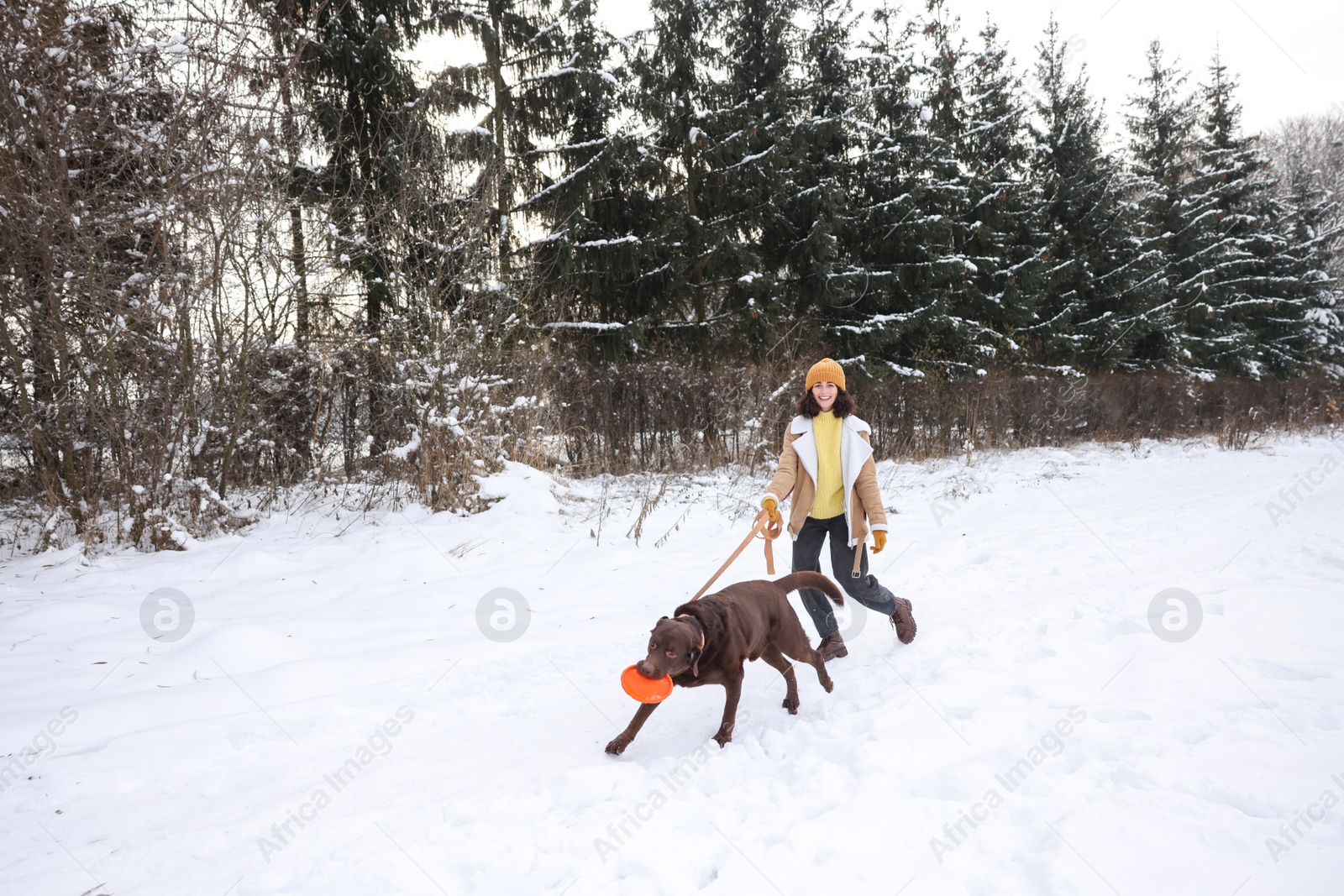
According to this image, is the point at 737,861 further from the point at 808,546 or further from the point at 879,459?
the point at 879,459

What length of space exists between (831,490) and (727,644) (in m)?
1.50

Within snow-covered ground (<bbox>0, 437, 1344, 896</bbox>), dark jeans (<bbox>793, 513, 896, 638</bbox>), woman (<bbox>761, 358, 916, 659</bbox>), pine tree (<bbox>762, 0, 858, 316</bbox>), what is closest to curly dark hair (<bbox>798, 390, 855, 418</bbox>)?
woman (<bbox>761, 358, 916, 659</bbox>)

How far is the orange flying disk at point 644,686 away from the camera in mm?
2527

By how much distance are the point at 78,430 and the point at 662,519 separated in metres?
5.75

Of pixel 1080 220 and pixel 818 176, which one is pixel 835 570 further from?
pixel 1080 220

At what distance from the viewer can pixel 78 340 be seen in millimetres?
5680

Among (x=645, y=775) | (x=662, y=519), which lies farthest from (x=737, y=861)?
(x=662, y=519)

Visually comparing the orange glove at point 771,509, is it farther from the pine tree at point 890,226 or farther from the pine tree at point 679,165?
the pine tree at point 890,226

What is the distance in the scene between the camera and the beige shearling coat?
3926 millimetres

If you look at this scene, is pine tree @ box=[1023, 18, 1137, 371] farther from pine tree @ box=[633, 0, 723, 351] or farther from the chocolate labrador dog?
the chocolate labrador dog

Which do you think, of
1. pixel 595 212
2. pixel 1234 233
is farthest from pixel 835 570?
pixel 1234 233

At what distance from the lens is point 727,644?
115 inches

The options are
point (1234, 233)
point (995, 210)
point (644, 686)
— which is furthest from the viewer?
point (1234, 233)

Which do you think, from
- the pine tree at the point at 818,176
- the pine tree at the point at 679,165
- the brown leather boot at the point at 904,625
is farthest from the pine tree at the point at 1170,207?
the brown leather boot at the point at 904,625
